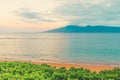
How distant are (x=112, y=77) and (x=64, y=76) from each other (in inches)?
111

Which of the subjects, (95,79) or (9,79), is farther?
(95,79)

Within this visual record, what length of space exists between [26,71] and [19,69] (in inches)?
23.4

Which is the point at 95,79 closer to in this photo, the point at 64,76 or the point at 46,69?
the point at 64,76

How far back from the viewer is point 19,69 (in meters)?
16.1

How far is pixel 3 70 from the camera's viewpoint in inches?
630

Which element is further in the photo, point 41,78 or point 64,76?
point 64,76

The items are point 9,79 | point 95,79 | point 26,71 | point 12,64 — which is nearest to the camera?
point 9,79

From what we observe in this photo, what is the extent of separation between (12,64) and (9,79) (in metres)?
5.47

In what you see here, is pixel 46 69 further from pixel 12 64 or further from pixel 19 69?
pixel 12 64

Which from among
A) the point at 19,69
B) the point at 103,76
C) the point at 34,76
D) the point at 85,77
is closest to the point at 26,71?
the point at 19,69

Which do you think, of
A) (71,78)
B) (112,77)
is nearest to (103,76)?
(112,77)

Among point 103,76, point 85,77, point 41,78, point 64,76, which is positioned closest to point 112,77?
point 103,76

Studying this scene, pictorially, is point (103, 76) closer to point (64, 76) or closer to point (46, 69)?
point (64, 76)

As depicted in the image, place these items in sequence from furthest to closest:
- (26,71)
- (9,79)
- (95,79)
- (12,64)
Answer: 1. (12,64)
2. (26,71)
3. (95,79)
4. (9,79)
